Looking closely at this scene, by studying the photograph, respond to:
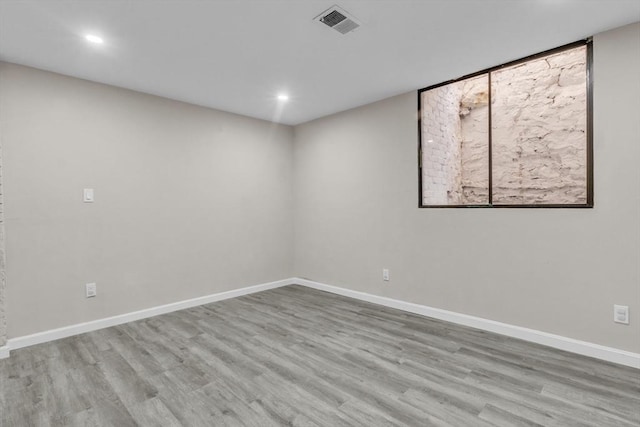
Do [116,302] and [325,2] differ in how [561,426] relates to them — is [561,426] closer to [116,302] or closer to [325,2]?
[325,2]

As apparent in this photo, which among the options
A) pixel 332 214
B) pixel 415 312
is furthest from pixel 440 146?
pixel 415 312

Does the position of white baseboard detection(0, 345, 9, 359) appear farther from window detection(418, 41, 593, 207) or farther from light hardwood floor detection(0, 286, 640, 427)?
window detection(418, 41, 593, 207)

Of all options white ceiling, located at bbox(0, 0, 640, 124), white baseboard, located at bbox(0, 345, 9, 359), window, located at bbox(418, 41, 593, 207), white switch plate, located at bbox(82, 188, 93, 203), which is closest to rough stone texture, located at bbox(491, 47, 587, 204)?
window, located at bbox(418, 41, 593, 207)

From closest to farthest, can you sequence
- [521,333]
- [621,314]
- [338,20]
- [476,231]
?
[338,20] → [621,314] → [521,333] → [476,231]

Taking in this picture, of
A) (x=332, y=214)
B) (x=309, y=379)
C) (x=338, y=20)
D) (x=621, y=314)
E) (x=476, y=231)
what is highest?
(x=338, y=20)

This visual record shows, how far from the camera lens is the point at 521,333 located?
2863 mm

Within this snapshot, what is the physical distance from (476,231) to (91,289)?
152 inches

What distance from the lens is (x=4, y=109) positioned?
2775 millimetres

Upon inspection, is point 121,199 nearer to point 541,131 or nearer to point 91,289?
point 91,289

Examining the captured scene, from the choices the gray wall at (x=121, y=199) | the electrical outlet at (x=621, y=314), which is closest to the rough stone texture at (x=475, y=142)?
the electrical outlet at (x=621, y=314)

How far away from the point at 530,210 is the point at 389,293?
1773mm

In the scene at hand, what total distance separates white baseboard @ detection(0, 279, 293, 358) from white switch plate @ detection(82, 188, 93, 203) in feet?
3.96

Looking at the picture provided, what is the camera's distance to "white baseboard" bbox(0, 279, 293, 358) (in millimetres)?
2822

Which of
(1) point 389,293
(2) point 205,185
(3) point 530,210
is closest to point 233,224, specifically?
(2) point 205,185
